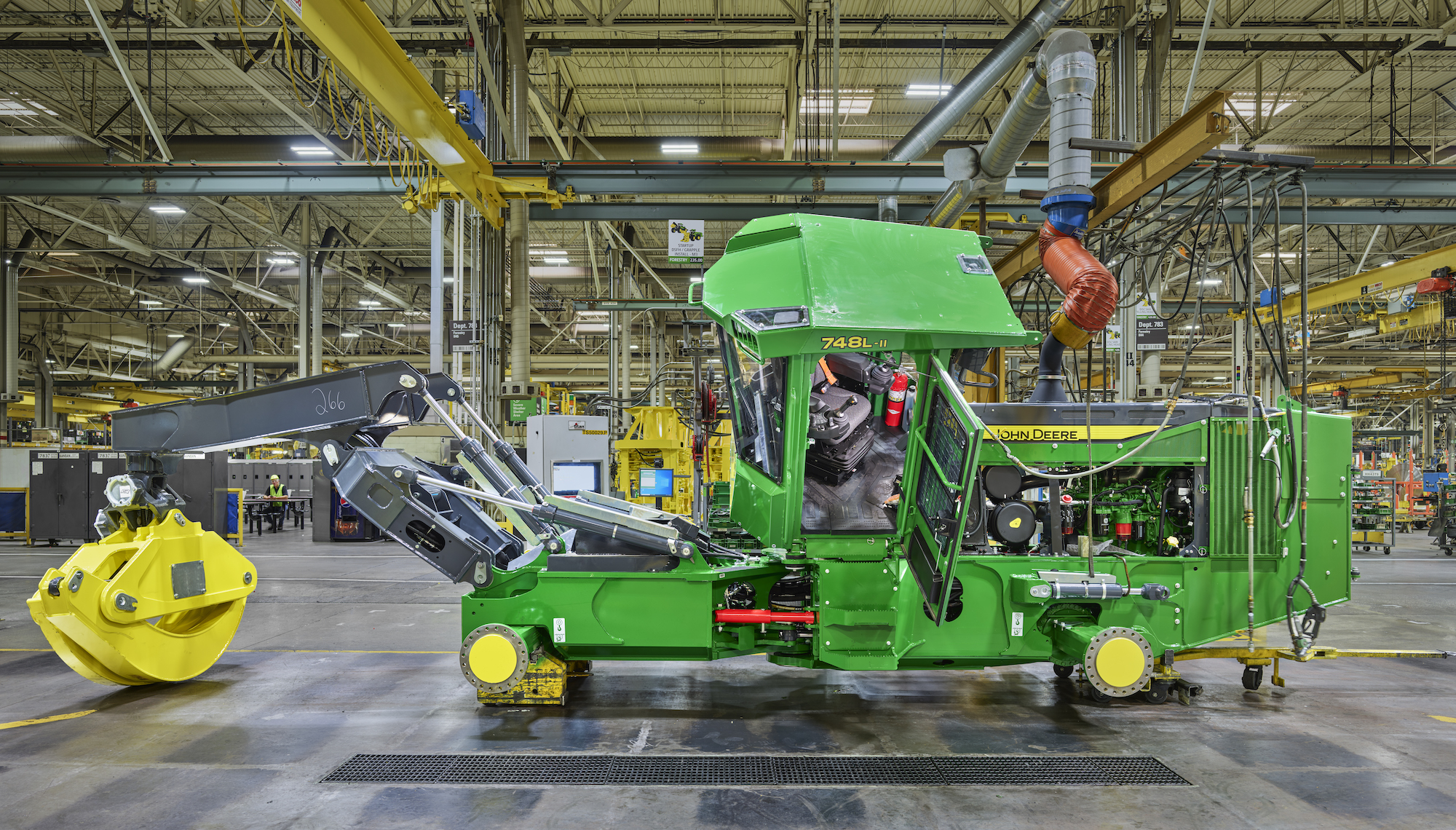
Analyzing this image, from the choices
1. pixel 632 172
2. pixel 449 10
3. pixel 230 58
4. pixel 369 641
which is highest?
pixel 449 10

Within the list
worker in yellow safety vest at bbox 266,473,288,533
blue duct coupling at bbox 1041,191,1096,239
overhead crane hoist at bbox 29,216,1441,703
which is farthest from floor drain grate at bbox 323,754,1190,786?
worker in yellow safety vest at bbox 266,473,288,533

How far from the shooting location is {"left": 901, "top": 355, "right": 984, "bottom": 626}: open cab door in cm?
435

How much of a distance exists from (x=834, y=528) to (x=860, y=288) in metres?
1.61

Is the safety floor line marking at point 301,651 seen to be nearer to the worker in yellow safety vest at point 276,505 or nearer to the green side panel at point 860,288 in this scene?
the green side panel at point 860,288

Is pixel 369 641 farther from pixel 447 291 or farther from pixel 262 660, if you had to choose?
pixel 447 291

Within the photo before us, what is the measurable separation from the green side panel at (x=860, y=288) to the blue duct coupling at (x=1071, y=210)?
2.94ft

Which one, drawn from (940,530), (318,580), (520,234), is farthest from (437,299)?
(940,530)

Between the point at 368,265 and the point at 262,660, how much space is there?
804 inches

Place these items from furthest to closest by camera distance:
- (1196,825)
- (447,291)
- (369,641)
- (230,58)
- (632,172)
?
(447,291) < (230,58) < (632,172) < (369,641) < (1196,825)

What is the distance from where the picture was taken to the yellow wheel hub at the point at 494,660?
4.69 meters

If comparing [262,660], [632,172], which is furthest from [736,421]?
[632,172]

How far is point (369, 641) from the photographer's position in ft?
23.0

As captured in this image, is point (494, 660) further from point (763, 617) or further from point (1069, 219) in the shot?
point (1069, 219)

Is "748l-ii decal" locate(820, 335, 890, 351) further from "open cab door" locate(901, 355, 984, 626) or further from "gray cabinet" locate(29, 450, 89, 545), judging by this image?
"gray cabinet" locate(29, 450, 89, 545)
